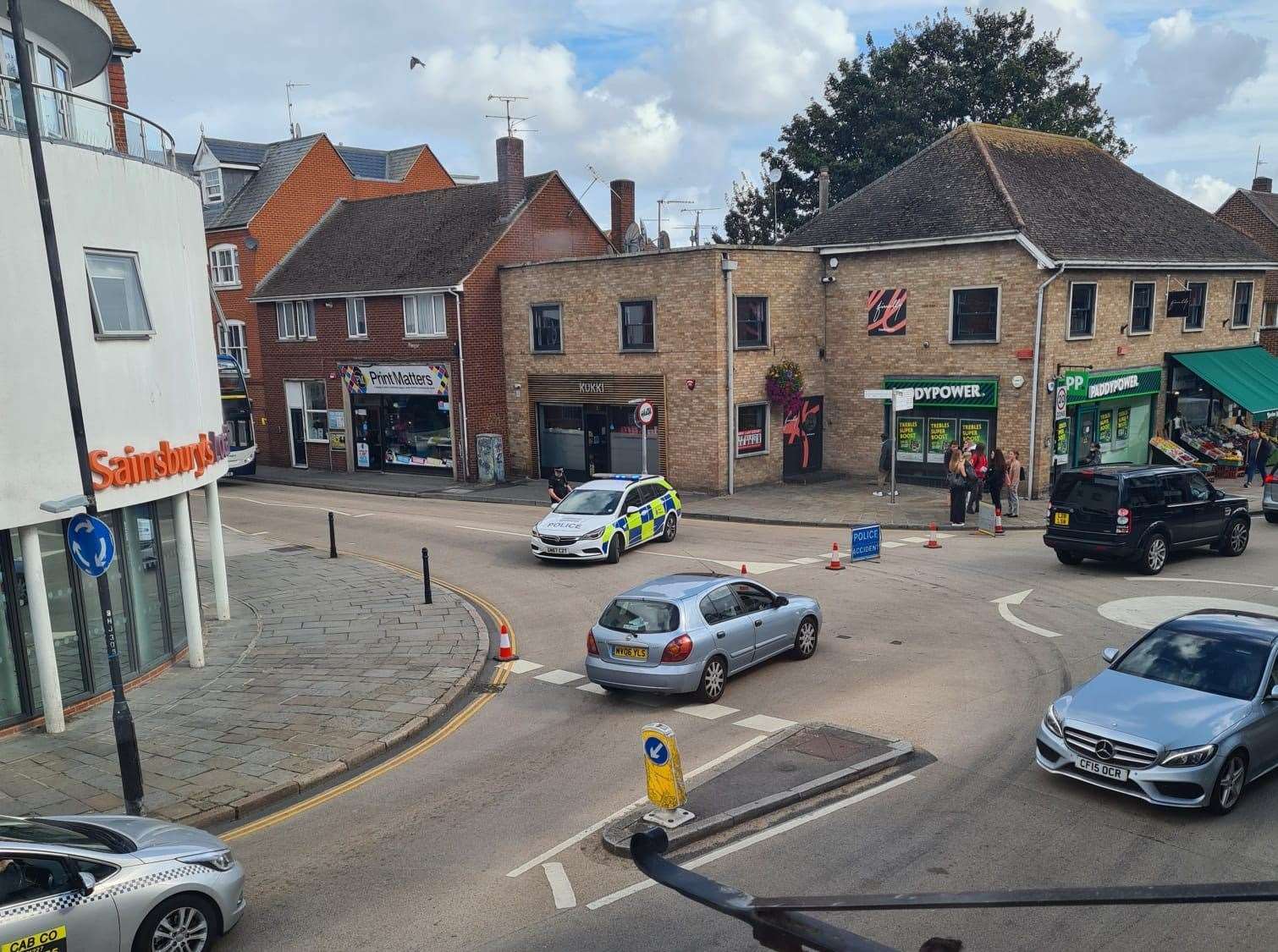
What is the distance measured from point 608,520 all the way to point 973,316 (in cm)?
1309

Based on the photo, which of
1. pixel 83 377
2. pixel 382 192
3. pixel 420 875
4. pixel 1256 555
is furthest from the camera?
pixel 382 192

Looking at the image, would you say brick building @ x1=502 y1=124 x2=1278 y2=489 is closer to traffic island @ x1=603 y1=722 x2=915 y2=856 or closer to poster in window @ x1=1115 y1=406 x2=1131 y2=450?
poster in window @ x1=1115 y1=406 x2=1131 y2=450

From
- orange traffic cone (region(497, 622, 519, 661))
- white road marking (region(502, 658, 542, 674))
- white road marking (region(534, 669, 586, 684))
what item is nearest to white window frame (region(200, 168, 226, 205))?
orange traffic cone (region(497, 622, 519, 661))

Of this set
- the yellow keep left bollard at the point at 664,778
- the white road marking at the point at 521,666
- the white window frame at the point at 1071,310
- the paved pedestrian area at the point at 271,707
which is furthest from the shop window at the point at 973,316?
the yellow keep left bollard at the point at 664,778

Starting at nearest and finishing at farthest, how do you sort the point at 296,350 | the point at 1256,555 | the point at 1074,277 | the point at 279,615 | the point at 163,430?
1. the point at 163,430
2. the point at 279,615
3. the point at 1256,555
4. the point at 1074,277
5. the point at 296,350

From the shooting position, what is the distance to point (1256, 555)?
19344 millimetres

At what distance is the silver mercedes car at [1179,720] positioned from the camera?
8438 millimetres

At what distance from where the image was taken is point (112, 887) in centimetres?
653

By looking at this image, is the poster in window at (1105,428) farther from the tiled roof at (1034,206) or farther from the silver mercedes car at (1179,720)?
the silver mercedes car at (1179,720)

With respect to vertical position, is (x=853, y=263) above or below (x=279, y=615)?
above

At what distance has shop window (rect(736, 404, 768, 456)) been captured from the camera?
95.3 ft

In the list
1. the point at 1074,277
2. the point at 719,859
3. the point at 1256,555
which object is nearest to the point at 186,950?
the point at 719,859

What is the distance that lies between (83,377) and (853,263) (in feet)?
75.1

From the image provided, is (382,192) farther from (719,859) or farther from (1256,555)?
(719,859)
